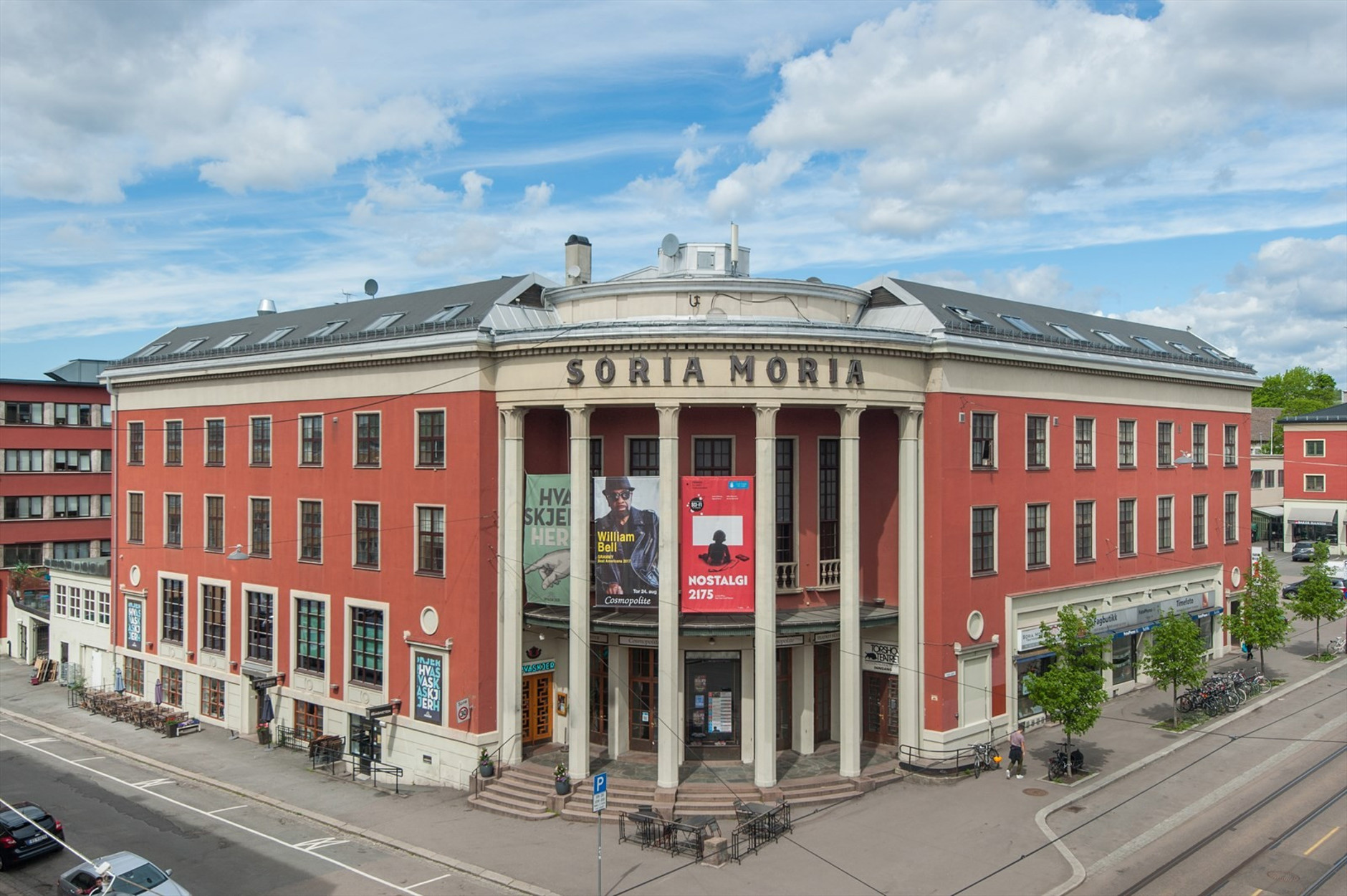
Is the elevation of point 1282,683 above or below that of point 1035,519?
below

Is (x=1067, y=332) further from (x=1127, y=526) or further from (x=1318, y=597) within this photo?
(x=1318, y=597)

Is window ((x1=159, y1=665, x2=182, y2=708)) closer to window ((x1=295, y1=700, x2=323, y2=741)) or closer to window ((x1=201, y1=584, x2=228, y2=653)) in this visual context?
window ((x1=201, y1=584, x2=228, y2=653))

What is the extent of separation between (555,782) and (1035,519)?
20317 millimetres

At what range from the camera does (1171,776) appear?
31484 millimetres

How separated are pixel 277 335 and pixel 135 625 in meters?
15.7

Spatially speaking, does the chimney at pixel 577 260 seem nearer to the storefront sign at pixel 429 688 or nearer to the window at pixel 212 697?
the storefront sign at pixel 429 688

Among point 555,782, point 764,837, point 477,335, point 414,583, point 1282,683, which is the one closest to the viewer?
point 764,837

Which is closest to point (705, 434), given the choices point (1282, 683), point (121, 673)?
point (1282, 683)

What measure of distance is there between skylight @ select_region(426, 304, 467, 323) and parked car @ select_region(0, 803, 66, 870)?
19461mm

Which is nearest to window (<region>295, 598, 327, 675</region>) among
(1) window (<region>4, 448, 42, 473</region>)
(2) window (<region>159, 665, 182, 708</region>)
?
(2) window (<region>159, 665, 182, 708</region>)

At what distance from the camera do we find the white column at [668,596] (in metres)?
29.6

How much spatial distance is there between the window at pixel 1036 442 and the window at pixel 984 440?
203cm

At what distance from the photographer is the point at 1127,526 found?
42.0m

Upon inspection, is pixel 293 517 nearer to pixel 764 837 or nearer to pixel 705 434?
pixel 705 434
